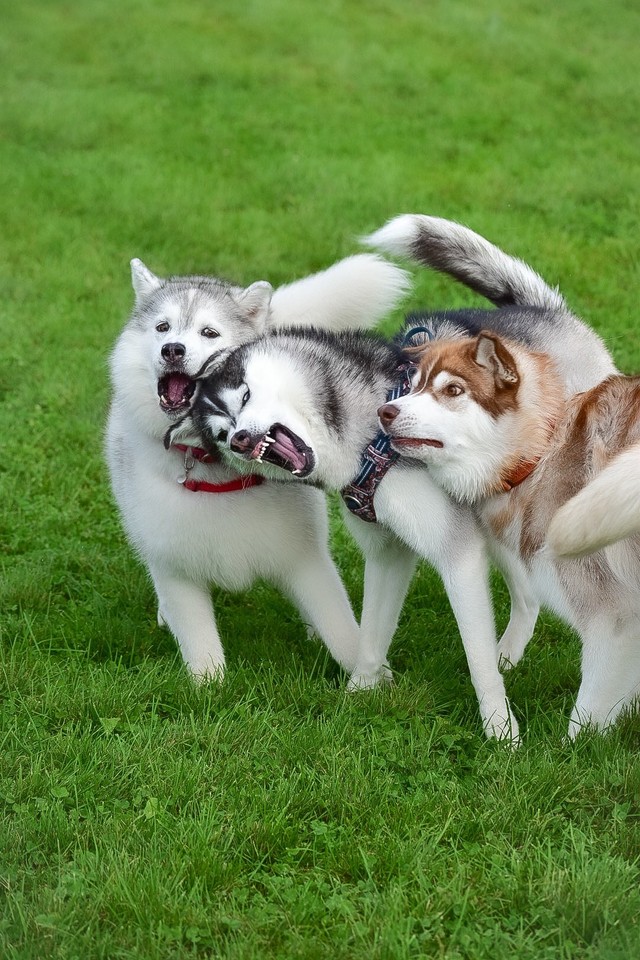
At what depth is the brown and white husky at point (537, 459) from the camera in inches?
134

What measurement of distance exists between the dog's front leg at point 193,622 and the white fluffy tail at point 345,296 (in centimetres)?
109

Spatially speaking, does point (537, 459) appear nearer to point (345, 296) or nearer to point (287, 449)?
point (287, 449)

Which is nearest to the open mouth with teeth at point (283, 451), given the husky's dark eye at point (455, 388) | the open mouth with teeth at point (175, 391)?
the open mouth with teeth at point (175, 391)

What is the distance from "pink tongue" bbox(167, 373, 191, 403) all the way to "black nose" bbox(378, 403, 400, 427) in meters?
0.74

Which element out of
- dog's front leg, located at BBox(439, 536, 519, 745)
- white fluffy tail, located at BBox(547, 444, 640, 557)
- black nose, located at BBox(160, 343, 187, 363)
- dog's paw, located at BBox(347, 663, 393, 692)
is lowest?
dog's paw, located at BBox(347, 663, 393, 692)

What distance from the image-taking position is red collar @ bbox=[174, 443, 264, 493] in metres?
3.86

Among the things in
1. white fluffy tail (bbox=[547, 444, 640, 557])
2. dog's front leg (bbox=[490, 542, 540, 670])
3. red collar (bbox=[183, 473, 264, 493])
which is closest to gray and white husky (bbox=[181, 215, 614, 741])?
red collar (bbox=[183, 473, 264, 493])

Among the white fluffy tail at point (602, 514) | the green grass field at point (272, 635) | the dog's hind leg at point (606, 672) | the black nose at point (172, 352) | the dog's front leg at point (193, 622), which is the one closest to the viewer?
the white fluffy tail at point (602, 514)

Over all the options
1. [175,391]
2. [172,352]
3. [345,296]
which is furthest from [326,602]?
[345,296]

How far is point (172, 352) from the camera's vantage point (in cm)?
378

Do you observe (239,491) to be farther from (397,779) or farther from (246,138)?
(246,138)

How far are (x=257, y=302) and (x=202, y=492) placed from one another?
79 centimetres

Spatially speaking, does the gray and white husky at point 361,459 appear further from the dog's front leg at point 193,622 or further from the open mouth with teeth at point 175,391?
the dog's front leg at point 193,622

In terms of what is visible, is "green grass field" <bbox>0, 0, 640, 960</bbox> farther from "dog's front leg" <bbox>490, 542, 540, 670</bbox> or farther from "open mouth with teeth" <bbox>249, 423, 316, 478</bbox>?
"open mouth with teeth" <bbox>249, 423, 316, 478</bbox>
